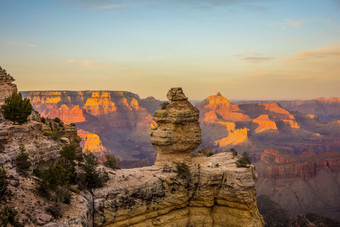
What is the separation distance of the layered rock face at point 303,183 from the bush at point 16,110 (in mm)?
91554

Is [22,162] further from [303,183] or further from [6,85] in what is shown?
[303,183]

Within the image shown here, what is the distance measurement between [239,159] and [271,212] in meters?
44.1

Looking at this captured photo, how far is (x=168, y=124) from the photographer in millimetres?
34531

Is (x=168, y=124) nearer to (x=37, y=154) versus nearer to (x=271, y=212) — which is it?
(x=37, y=154)

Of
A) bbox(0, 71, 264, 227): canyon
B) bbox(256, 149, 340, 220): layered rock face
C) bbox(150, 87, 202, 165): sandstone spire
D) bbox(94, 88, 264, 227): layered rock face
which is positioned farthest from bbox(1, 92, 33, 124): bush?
bbox(256, 149, 340, 220): layered rock face

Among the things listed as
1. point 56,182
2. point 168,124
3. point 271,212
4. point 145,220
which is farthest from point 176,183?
point 271,212

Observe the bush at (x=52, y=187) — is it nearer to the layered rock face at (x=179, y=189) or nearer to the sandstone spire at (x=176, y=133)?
the layered rock face at (x=179, y=189)

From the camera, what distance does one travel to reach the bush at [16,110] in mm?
21739

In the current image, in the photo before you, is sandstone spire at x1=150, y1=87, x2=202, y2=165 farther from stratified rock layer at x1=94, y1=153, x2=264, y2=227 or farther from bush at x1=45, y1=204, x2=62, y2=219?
bush at x1=45, y1=204, x2=62, y2=219

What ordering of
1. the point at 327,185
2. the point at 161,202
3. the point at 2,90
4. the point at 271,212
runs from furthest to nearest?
1. the point at 327,185
2. the point at 271,212
3. the point at 161,202
4. the point at 2,90

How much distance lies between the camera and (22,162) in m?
18.9

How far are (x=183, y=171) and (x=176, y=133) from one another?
189 inches

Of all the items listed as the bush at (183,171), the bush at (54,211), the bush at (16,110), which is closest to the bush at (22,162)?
the bush at (54,211)

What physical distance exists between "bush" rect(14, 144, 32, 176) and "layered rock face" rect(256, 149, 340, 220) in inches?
3632
